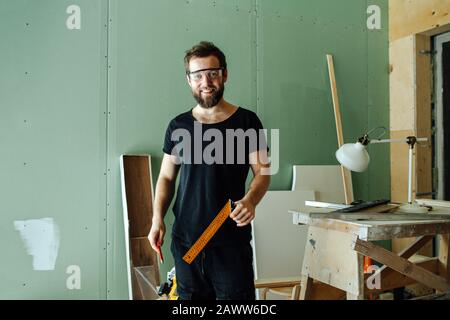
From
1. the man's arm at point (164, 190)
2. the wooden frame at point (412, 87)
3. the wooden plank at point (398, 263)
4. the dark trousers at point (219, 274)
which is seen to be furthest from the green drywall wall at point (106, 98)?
the wooden plank at point (398, 263)

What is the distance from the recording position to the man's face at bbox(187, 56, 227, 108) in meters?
1.55

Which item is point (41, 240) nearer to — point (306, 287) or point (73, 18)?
point (73, 18)

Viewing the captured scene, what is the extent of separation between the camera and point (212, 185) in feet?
4.84

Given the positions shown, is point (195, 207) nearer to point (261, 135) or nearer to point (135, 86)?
point (261, 135)

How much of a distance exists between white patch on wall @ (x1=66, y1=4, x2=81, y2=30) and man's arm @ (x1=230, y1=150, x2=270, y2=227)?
4.91ft

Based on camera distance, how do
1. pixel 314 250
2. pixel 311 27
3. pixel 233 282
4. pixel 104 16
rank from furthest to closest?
pixel 311 27, pixel 104 16, pixel 314 250, pixel 233 282

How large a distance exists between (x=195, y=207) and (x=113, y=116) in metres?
1.15

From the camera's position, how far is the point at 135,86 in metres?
2.42

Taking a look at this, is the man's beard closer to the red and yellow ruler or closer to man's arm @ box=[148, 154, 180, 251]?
man's arm @ box=[148, 154, 180, 251]

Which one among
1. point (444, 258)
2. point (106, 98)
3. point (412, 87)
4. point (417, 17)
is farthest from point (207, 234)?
point (417, 17)

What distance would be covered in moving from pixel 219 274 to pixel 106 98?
1426 millimetres

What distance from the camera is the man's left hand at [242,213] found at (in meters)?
1.33

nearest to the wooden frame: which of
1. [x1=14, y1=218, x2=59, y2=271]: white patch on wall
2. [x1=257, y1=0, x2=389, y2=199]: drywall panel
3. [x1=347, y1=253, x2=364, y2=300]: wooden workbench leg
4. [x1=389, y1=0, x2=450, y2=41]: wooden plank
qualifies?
[x1=389, y1=0, x2=450, y2=41]: wooden plank

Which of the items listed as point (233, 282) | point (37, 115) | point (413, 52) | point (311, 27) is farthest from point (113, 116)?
point (413, 52)
